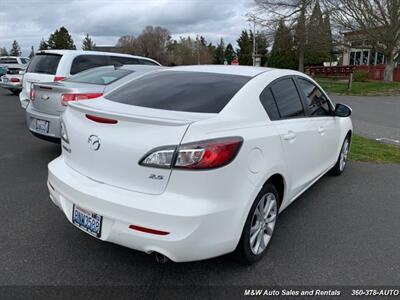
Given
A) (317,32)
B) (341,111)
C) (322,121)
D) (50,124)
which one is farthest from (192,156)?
(317,32)

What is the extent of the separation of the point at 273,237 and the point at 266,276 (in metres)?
0.66

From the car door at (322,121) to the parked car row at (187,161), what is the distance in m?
0.30

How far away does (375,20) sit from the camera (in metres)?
23.2

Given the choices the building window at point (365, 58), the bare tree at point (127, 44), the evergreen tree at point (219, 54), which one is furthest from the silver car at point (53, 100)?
the evergreen tree at point (219, 54)

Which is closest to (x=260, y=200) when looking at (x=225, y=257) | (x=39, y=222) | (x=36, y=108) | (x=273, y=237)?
(x=225, y=257)

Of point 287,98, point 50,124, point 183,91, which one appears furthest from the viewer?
point 50,124

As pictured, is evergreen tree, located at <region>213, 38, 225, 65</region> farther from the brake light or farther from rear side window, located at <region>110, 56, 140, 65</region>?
the brake light

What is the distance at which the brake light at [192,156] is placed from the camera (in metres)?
2.30

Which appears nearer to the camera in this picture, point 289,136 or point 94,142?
point 94,142

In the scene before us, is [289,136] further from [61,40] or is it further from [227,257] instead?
[61,40]

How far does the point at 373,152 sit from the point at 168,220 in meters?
5.67

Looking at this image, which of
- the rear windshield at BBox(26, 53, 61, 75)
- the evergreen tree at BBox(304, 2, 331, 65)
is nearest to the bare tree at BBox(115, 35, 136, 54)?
the evergreen tree at BBox(304, 2, 331, 65)

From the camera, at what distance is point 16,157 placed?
574 cm

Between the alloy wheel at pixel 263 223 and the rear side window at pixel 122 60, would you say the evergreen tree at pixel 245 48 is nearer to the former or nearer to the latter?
the rear side window at pixel 122 60
